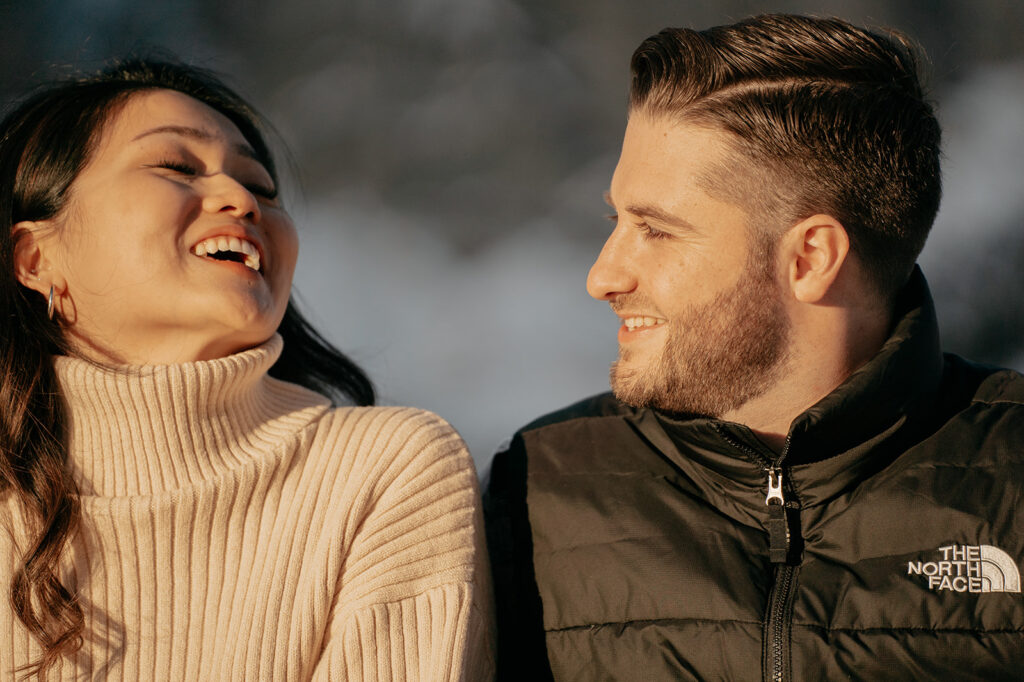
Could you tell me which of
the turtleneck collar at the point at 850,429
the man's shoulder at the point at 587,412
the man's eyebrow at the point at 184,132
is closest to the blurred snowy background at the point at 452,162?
the man's shoulder at the point at 587,412

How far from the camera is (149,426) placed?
1.50m

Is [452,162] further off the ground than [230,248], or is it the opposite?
[452,162]

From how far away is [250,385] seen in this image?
1611mm

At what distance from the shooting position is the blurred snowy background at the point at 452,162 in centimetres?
259

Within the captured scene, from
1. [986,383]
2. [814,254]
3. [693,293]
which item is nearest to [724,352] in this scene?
[693,293]

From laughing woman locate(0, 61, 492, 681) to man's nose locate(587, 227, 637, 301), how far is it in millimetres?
352

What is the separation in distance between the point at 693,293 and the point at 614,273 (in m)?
0.14

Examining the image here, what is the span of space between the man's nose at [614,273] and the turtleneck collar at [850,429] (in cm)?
24

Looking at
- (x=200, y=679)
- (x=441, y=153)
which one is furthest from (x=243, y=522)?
(x=441, y=153)

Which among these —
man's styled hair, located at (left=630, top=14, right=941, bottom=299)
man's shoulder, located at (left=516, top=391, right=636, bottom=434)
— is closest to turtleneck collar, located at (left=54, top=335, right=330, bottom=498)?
man's shoulder, located at (left=516, top=391, right=636, bottom=434)

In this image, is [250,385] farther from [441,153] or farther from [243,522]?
[441,153]

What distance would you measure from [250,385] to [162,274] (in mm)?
226

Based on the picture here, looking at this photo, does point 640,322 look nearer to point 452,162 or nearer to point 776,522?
point 776,522

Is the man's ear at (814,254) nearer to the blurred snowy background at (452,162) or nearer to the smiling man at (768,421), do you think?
the smiling man at (768,421)
